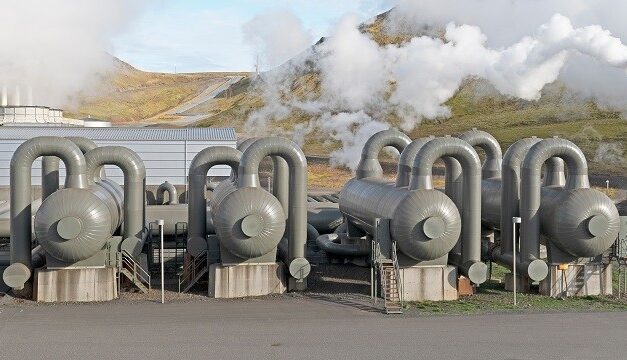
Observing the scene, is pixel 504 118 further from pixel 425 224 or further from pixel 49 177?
pixel 49 177

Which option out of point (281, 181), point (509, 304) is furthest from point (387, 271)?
point (281, 181)

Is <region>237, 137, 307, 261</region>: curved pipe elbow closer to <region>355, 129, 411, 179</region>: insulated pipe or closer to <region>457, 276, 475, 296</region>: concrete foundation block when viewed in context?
<region>457, 276, 475, 296</region>: concrete foundation block

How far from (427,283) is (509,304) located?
12.3 feet

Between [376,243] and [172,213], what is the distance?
17609 mm

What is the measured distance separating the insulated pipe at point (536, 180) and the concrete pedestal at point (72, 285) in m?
19.0

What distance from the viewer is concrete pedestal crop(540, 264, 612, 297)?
3606 centimetres

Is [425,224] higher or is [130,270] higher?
[425,224]

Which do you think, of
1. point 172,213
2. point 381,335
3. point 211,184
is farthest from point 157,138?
point 381,335

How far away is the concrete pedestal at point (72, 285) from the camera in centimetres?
3506

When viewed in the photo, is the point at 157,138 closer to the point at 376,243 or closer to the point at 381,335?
the point at 376,243

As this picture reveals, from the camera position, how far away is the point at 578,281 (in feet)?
119

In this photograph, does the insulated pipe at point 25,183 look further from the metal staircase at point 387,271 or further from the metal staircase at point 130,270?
the metal staircase at point 387,271

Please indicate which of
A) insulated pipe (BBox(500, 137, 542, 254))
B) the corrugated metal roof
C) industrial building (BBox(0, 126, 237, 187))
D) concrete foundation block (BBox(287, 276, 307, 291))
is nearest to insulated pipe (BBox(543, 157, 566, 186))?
insulated pipe (BBox(500, 137, 542, 254))

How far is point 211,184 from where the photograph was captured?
60.8 m
